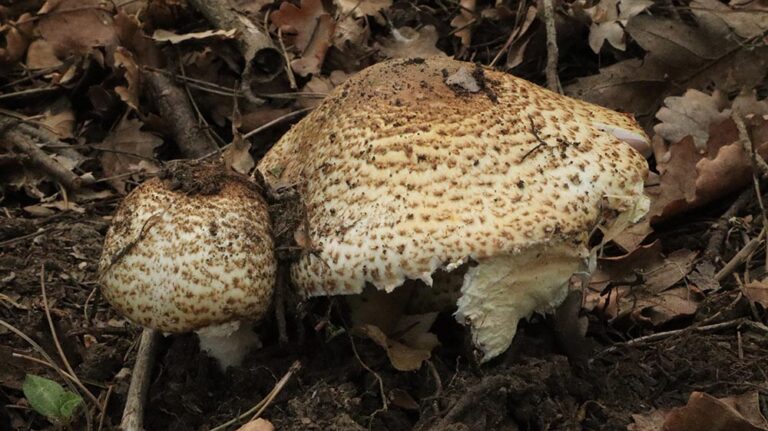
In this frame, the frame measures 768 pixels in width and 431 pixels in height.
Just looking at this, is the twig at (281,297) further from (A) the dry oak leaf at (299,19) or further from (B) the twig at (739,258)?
(A) the dry oak leaf at (299,19)

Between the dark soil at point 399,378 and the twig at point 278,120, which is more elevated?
the twig at point 278,120

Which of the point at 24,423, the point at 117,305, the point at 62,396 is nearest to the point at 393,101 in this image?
the point at 117,305

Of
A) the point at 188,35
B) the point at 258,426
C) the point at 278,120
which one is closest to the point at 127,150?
the point at 188,35

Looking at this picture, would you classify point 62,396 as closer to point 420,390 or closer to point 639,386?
point 420,390

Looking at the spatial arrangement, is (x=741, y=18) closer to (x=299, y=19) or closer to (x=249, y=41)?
(x=299, y=19)

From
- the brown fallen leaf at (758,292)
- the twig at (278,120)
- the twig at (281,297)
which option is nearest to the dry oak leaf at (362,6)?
the twig at (278,120)

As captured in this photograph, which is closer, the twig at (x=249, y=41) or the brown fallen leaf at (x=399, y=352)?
the brown fallen leaf at (x=399, y=352)

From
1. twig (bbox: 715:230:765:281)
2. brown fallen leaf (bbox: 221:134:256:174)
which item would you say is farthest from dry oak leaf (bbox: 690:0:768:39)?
brown fallen leaf (bbox: 221:134:256:174)
